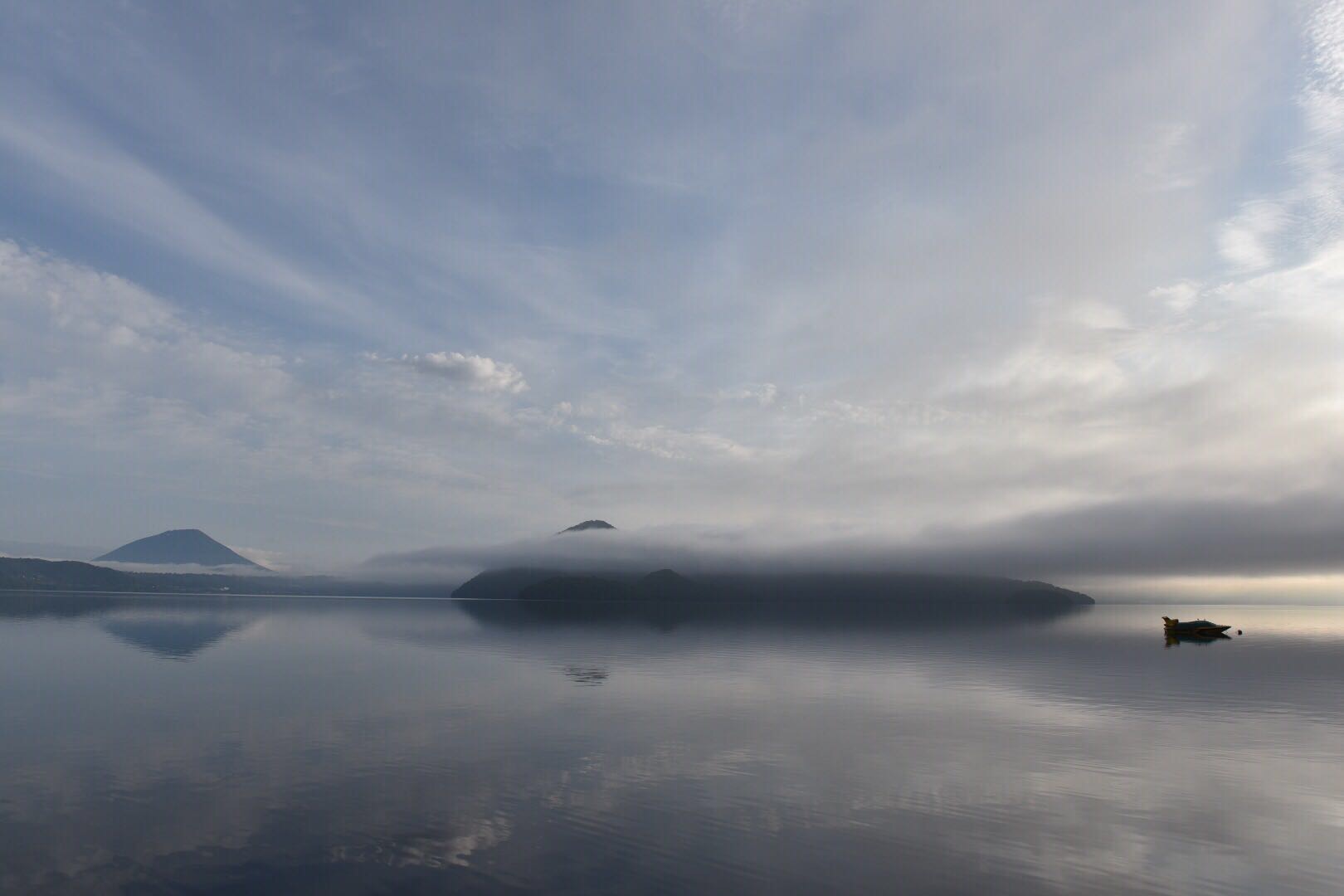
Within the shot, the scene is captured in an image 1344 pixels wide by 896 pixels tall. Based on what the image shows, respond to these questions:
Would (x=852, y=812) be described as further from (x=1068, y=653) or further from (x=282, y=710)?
(x=1068, y=653)

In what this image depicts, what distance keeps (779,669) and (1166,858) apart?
8140 centimetres

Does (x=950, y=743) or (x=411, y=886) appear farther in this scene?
(x=950, y=743)

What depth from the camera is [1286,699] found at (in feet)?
297

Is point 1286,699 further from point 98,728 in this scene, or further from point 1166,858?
point 98,728

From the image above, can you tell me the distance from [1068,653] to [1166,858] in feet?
471

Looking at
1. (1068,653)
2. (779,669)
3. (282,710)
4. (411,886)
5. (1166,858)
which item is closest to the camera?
(411,886)

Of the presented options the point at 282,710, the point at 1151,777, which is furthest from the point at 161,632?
the point at 1151,777

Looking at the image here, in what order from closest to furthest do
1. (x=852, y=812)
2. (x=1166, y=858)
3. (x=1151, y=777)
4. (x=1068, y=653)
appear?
(x=1166, y=858)
(x=852, y=812)
(x=1151, y=777)
(x=1068, y=653)

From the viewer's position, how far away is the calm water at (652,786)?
101 ft

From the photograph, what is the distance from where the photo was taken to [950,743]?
57750 mm

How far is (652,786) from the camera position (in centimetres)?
4322

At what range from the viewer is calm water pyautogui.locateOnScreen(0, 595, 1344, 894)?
101 ft

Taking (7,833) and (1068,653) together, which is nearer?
(7,833)

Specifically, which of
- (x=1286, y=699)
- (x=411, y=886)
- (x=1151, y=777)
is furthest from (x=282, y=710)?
(x=1286, y=699)
